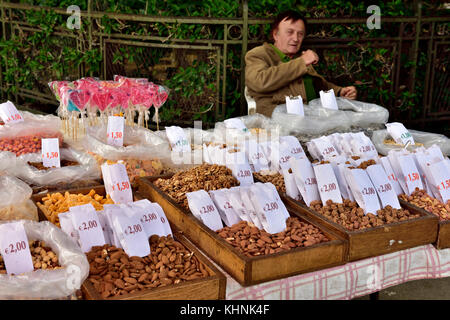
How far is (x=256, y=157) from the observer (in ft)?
7.50

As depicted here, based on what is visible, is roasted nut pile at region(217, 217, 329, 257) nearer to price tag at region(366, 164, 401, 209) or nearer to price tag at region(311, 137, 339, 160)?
price tag at region(366, 164, 401, 209)

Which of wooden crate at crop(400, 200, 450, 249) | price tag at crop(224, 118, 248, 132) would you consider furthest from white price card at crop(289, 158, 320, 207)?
price tag at crop(224, 118, 248, 132)

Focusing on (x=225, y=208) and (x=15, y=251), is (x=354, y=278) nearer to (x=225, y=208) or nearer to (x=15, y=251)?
(x=225, y=208)

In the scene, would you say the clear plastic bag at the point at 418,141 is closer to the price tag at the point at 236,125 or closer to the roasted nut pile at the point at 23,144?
the price tag at the point at 236,125

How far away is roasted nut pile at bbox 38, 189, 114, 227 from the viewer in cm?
184

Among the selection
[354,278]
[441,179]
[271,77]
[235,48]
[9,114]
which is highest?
[235,48]

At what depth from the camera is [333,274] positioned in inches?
61.1

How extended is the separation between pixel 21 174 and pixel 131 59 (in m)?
2.07

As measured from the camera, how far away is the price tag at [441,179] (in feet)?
6.33

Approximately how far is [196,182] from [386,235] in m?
0.72

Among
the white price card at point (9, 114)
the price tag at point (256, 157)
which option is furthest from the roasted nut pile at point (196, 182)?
the white price card at point (9, 114)

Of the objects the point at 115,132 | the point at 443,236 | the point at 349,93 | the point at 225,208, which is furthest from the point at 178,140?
the point at 349,93
